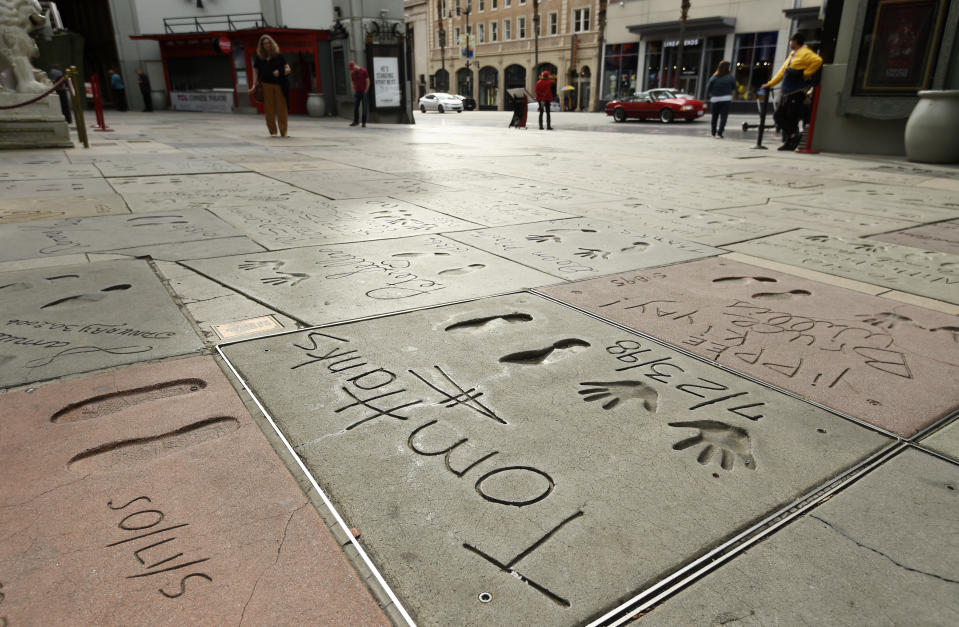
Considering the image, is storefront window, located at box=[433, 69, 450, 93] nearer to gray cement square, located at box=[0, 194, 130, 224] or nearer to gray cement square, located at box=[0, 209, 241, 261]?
gray cement square, located at box=[0, 194, 130, 224]

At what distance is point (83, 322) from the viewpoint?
9.17 feet

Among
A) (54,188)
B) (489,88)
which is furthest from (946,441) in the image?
(489,88)

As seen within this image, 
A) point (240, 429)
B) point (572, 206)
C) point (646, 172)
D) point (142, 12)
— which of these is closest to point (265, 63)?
point (646, 172)

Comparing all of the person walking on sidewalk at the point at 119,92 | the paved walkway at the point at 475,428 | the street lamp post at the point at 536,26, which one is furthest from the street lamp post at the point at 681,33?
the paved walkway at the point at 475,428

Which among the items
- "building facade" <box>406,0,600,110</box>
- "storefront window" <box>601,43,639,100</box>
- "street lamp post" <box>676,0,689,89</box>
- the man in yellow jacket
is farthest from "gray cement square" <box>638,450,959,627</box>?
"storefront window" <box>601,43,639,100</box>

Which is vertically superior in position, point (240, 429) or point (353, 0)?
point (353, 0)

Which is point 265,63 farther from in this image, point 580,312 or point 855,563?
point 855,563

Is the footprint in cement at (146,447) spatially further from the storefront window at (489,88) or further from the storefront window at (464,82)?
the storefront window at (464,82)

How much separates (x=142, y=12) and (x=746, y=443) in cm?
3566

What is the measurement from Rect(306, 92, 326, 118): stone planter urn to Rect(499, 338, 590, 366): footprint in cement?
1012 inches

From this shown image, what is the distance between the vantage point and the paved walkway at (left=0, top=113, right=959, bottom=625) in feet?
4.51

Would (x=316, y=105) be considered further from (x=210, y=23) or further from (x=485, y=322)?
(x=485, y=322)

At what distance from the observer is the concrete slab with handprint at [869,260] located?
11.7ft

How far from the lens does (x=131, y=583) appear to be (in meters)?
1.36
